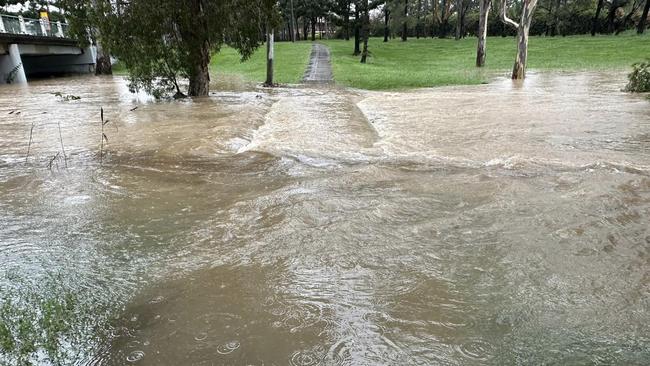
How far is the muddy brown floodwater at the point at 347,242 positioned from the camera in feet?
9.19

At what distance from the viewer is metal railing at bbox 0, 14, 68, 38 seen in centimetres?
2228

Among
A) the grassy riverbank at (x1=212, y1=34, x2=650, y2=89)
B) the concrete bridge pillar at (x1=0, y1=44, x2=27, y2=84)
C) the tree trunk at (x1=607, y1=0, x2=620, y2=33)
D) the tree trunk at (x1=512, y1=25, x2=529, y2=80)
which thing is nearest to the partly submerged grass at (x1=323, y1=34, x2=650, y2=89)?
the grassy riverbank at (x1=212, y1=34, x2=650, y2=89)

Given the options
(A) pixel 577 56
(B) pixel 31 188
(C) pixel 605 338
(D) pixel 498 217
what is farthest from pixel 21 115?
(A) pixel 577 56

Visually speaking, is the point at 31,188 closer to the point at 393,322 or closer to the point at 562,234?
the point at 393,322

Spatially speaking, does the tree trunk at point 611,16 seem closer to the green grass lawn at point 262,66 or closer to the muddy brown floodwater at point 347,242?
the green grass lawn at point 262,66

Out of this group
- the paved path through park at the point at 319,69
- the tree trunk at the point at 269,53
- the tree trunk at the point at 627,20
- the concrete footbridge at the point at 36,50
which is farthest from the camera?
the tree trunk at the point at 627,20

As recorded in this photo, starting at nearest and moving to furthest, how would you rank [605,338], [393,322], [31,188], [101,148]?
[605,338], [393,322], [31,188], [101,148]

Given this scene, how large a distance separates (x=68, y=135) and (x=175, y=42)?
18.8 feet

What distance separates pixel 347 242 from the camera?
4117 millimetres

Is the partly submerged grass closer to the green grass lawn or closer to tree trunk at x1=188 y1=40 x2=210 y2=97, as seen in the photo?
the green grass lawn

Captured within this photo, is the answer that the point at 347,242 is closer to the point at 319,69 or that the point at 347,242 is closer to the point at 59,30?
the point at 319,69

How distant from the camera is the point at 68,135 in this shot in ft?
29.9

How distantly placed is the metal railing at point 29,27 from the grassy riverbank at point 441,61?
9295 mm

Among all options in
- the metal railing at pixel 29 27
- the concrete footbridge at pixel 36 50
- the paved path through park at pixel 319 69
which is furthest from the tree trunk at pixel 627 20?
the metal railing at pixel 29 27
